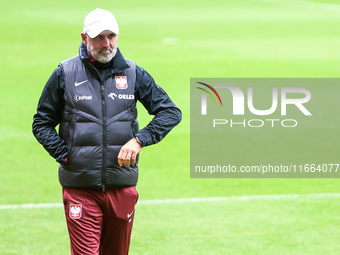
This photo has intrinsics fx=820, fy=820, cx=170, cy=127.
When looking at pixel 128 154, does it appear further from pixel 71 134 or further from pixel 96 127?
pixel 71 134

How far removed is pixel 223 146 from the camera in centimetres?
1272

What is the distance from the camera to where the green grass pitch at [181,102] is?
7965mm

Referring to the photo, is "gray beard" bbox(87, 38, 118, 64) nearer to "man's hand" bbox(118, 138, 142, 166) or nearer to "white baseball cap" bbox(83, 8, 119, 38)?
"white baseball cap" bbox(83, 8, 119, 38)

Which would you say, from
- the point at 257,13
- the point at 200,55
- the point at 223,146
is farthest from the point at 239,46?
the point at 223,146

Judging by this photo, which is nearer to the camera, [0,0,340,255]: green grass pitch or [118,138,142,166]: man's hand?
[118,138,142,166]: man's hand

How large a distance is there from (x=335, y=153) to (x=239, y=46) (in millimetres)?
9173

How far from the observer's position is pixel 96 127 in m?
5.27

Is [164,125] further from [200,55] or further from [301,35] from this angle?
[301,35]

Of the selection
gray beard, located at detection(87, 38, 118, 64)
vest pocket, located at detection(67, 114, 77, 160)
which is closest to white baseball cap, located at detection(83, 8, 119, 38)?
gray beard, located at detection(87, 38, 118, 64)

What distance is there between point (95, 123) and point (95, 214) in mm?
607

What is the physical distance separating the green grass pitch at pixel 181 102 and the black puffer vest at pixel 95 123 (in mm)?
2261

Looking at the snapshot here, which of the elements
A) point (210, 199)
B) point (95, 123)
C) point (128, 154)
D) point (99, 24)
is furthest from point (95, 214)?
point (210, 199)

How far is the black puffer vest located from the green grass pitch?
7.42ft

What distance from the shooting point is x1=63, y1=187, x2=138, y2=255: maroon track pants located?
536 centimetres
